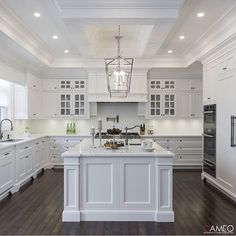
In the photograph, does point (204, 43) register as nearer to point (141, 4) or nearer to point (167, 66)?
point (167, 66)

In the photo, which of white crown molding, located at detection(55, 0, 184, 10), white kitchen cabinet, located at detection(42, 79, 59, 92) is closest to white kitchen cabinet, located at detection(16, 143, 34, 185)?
white kitchen cabinet, located at detection(42, 79, 59, 92)

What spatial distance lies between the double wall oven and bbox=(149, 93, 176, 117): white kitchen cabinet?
5.11ft

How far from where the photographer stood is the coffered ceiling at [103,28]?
358cm

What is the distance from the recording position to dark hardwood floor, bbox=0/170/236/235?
3266 millimetres

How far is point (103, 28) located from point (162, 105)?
312 cm

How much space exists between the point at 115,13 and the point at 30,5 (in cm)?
125

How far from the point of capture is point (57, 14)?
4.06 meters

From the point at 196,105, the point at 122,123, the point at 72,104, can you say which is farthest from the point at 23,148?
the point at 196,105

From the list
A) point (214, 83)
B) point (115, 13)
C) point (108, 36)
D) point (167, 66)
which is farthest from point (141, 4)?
point (167, 66)

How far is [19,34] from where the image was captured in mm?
4609

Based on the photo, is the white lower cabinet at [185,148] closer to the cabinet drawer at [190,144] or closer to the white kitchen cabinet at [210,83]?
the cabinet drawer at [190,144]

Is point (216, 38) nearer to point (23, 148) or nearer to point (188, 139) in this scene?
point (188, 139)

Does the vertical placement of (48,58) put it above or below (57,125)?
above

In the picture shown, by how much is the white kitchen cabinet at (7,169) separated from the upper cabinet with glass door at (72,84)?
9.83 ft
